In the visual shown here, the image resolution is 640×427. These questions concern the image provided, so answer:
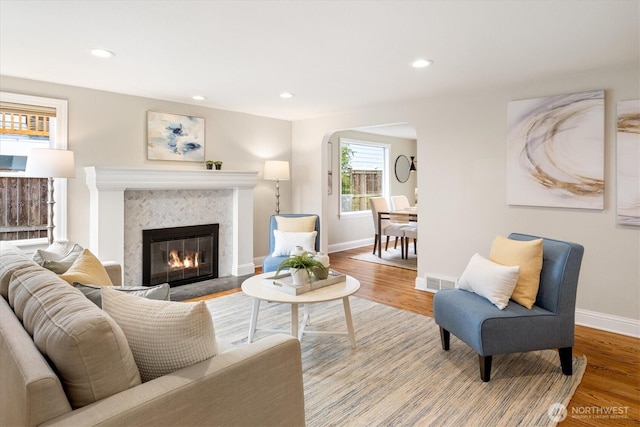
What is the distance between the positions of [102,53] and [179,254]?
254cm

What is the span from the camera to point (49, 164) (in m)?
3.27

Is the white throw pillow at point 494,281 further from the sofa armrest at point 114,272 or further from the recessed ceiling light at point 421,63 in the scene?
the sofa armrest at point 114,272

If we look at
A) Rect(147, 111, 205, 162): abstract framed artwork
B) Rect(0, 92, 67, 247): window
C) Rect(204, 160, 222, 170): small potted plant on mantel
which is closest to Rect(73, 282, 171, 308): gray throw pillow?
Rect(0, 92, 67, 247): window

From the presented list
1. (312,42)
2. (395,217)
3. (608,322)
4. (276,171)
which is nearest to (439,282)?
(608,322)

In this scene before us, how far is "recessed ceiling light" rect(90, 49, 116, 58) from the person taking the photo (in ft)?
9.27

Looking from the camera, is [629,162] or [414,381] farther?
→ [629,162]

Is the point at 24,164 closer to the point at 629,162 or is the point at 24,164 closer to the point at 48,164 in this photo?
the point at 48,164

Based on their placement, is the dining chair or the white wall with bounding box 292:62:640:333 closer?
the white wall with bounding box 292:62:640:333

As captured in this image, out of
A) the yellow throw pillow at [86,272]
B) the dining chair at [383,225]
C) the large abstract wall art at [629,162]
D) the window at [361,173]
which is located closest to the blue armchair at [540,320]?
the large abstract wall art at [629,162]

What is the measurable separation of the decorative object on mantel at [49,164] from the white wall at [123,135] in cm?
Result: 54

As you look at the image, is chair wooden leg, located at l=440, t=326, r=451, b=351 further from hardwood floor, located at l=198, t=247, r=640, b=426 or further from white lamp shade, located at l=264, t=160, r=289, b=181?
white lamp shade, located at l=264, t=160, r=289, b=181

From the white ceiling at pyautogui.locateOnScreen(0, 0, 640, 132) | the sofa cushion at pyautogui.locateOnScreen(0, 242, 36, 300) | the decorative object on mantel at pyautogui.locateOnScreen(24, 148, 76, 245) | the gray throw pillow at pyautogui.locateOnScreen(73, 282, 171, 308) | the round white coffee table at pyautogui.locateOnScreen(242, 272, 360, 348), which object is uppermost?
the white ceiling at pyautogui.locateOnScreen(0, 0, 640, 132)

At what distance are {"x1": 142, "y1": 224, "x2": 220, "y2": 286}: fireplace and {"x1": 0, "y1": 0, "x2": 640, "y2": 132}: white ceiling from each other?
1.71 meters

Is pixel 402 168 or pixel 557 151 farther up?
pixel 402 168
